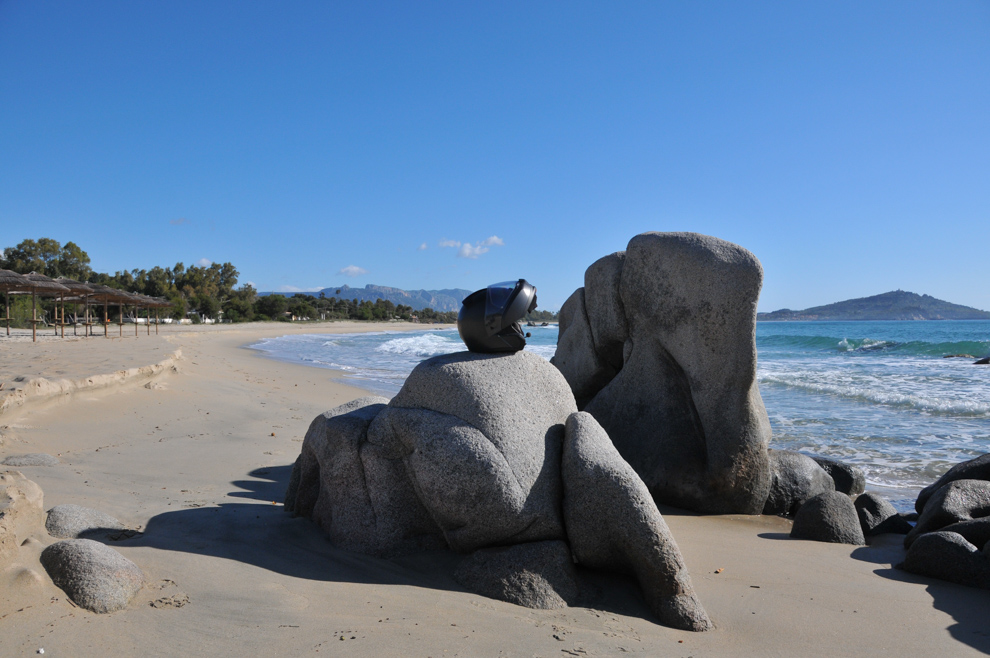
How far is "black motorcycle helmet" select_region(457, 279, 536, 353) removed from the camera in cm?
483

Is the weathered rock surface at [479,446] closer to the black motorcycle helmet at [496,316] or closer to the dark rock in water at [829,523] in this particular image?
the black motorcycle helmet at [496,316]

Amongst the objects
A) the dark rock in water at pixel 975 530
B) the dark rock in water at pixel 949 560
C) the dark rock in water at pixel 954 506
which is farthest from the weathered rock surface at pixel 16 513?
the dark rock in water at pixel 954 506

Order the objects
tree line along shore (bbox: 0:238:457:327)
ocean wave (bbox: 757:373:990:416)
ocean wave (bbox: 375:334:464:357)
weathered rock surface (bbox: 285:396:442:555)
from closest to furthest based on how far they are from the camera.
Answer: weathered rock surface (bbox: 285:396:442:555)
ocean wave (bbox: 757:373:990:416)
ocean wave (bbox: 375:334:464:357)
tree line along shore (bbox: 0:238:457:327)

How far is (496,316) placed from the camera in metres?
4.82

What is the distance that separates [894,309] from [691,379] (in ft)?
445

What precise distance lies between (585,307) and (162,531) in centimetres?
603

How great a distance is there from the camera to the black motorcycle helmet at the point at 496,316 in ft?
15.9

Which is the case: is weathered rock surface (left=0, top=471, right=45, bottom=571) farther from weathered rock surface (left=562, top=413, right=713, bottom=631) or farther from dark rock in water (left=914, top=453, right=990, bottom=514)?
dark rock in water (left=914, top=453, right=990, bottom=514)

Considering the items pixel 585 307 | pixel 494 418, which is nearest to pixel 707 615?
pixel 494 418

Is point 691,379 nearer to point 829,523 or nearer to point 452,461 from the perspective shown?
point 829,523

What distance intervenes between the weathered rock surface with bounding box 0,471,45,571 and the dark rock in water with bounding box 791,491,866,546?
20.6 ft

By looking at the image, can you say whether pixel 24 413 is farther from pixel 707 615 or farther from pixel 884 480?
pixel 884 480

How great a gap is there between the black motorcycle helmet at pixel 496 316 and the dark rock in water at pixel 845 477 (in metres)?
5.29

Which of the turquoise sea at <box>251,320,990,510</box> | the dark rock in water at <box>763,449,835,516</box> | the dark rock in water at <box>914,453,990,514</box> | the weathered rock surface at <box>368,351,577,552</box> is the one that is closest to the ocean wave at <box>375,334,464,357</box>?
the turquoise sea at <box>251,320,990,510</box>
